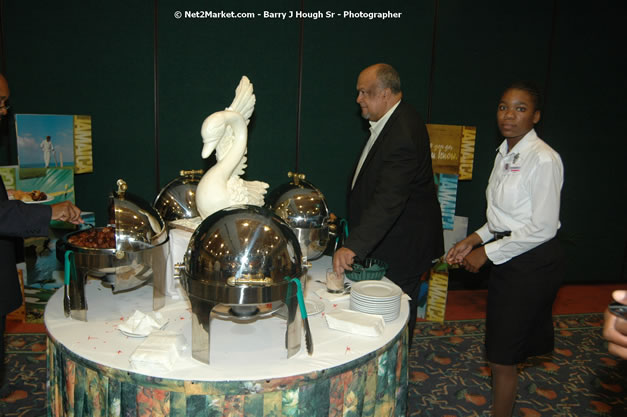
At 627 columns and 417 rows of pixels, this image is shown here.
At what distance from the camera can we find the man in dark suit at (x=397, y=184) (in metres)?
2.09

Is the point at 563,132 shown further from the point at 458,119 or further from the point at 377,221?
the point at 377,221

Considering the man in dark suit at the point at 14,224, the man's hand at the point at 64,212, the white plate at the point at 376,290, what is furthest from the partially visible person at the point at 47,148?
the white plate at the point at 376,290

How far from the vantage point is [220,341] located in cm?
143

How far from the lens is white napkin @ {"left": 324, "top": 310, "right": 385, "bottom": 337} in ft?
4.85

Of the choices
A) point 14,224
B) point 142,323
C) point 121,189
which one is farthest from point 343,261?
point 14,224

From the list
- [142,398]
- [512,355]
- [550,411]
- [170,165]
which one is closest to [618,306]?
[142,398]

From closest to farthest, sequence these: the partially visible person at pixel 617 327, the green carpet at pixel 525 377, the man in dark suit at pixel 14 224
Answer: the partially visible person at pixel 617 327 < the man in dark suit at pixel 14 224 < the green carpet at pixel 525 377

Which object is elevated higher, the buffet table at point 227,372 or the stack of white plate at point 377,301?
the stack of white plate at point 377,301

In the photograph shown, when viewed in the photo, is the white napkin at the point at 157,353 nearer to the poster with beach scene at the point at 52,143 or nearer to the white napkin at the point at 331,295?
the white napkin at the point at 331,295

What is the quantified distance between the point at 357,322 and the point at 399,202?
72 cm

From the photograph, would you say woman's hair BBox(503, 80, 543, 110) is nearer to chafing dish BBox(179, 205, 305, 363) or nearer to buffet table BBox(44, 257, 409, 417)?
buffet table BBox(44, 257, 409, 417)

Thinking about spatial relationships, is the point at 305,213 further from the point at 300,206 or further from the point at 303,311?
the point at 303,311

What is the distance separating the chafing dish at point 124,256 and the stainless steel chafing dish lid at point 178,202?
1.25ft

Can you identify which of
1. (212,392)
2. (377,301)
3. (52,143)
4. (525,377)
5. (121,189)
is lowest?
(525,377)
